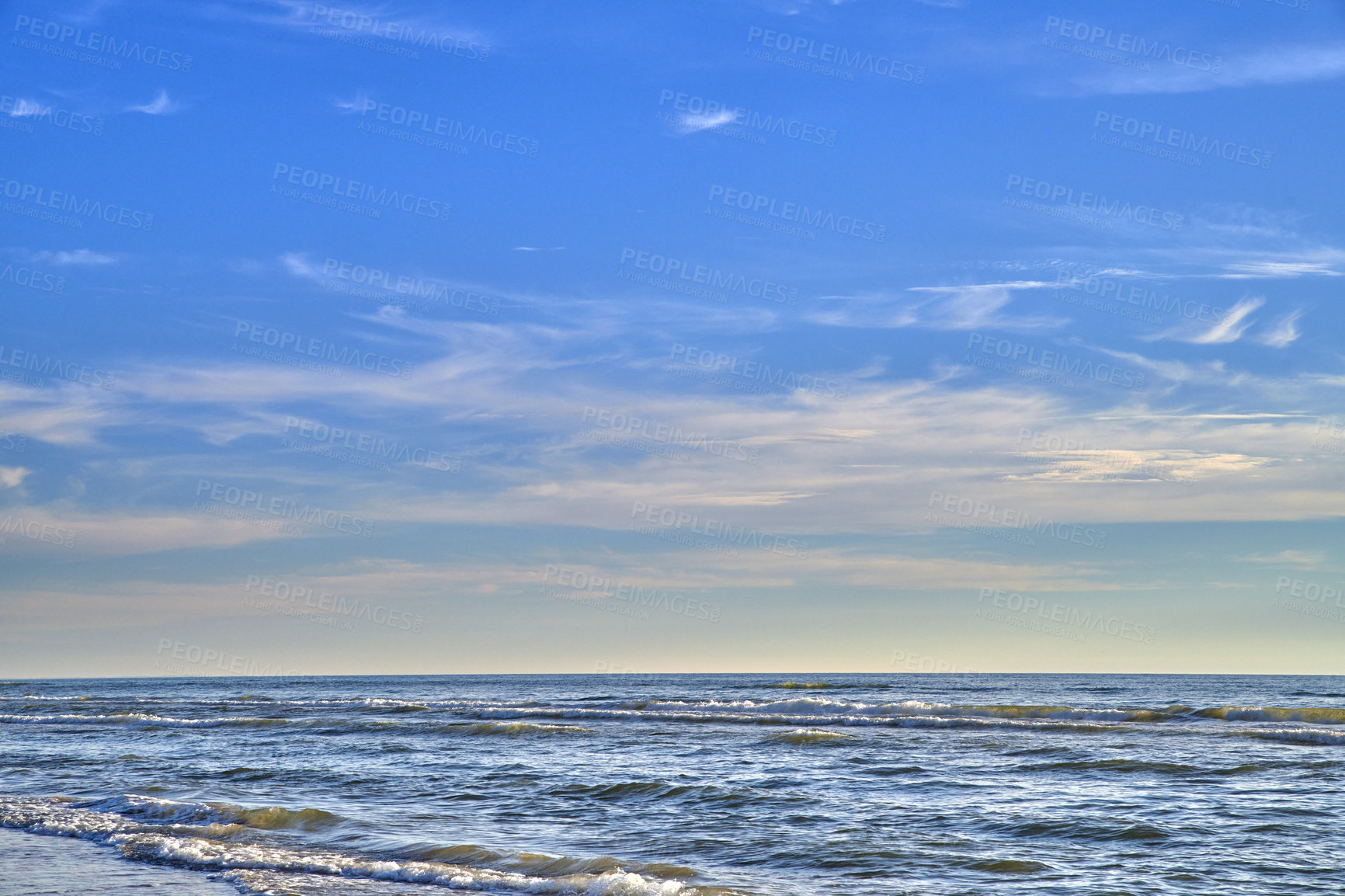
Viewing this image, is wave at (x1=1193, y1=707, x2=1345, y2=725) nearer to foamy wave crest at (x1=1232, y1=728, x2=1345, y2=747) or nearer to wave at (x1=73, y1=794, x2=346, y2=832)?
foamy wave crest at (x1=1232, y1=728, x2=1345, y2=747)

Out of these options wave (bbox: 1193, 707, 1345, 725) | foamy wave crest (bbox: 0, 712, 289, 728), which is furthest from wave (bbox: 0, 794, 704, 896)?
wave (bbox: 1193, 707, 1345, 725)

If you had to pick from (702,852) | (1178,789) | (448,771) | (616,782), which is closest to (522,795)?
(616,782)

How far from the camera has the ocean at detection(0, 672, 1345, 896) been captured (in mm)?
12523

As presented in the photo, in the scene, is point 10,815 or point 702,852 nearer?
point 702,852

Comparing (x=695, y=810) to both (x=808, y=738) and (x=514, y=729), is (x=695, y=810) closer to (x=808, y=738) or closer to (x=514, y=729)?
(x=808, y=738)

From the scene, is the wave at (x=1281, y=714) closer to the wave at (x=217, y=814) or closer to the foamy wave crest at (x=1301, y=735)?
the foamy wave crest at (x=1301, y=735)

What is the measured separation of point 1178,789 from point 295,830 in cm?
1718

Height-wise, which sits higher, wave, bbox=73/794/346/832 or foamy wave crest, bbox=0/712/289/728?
wave, bbox=73/794/346/832

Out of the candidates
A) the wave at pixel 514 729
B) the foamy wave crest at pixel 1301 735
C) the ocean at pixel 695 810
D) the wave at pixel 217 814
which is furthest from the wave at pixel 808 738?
the wave at pixel 217 814

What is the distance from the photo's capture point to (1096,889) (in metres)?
11.6

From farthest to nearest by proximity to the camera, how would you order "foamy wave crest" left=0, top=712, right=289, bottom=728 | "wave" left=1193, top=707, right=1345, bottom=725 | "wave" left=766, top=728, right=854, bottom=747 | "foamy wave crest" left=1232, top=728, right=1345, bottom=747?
"foamy wave crest" left=0, top=712, right=289, bottom=728, "wave" left=1193, top=707, right=1345, bottom=725, "wave" left=766, top=728, right=854, bottom=747, "foamy wave crest" left=1232, top=728, right=1345, bottom=747

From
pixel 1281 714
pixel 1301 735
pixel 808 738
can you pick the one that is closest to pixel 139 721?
pixel 808 738

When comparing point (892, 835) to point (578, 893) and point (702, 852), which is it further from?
point (578, 893)

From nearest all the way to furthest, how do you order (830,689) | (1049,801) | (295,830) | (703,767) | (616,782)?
(295,830), (1049,801), (616,782), (703,767), (830,689)
